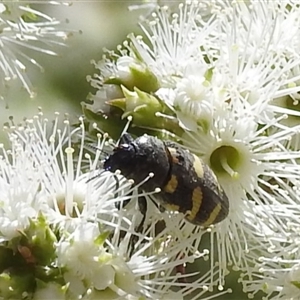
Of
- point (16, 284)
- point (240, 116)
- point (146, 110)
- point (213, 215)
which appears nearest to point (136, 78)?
point (146, 110)

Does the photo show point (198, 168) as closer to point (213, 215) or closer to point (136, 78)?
point (213, 215)

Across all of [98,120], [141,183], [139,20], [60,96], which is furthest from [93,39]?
[141,183]

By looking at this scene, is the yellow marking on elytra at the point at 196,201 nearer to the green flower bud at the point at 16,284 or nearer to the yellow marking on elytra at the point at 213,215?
the yellow marking on elytra at the point at 213,215

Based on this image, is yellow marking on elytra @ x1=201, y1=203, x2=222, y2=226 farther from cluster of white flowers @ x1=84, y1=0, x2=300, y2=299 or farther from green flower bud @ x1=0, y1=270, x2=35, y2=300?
green flower bud @ x1=0, y1=270, x2=35, y2=300

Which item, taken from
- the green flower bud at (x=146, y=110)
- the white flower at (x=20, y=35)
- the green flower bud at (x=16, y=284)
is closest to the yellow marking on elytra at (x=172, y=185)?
the green flower bud at (x=146, y=110)

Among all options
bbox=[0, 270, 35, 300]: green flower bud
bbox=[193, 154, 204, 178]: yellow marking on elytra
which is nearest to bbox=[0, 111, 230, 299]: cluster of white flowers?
bbox=[0, 270, 35, 300]: green flower bud

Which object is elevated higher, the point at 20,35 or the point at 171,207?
the point at 20,35

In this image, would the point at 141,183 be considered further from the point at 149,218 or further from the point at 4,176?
the point at 4,176
